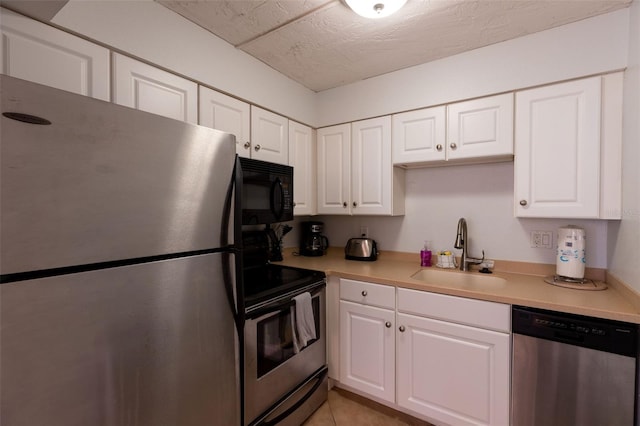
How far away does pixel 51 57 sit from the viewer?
3.55 feet

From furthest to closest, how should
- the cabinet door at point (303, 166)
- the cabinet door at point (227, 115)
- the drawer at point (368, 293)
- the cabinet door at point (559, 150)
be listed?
the cabinet door at point (303, 166), the drawer at point (368, 293), the cabinet door at point (227, 115), the cabinet door at point (559, 150)

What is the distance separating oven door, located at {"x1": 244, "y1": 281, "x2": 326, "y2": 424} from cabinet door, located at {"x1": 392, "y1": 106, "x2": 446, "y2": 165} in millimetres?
1174

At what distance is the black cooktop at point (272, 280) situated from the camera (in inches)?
57.0

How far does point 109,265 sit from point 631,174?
2167 mm

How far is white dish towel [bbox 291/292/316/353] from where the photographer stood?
5.40ft

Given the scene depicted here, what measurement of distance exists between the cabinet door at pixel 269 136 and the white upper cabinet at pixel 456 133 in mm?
852

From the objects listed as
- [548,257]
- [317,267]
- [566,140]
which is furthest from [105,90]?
[548,257]

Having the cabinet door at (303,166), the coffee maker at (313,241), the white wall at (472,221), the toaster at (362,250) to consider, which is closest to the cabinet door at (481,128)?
the white wall at (472,221)

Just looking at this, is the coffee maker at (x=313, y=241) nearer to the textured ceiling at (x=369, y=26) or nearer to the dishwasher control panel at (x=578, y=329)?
the textured ceiling at (x=369, y=26)

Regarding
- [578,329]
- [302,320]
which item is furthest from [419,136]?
[302,320]

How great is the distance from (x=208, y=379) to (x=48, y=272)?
0.65 meters

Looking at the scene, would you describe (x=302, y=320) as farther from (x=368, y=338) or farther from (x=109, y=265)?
(x=109, y=265)

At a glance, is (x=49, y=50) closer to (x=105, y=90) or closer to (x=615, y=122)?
(x=105, y=90)

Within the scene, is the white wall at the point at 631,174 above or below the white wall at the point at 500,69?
below
